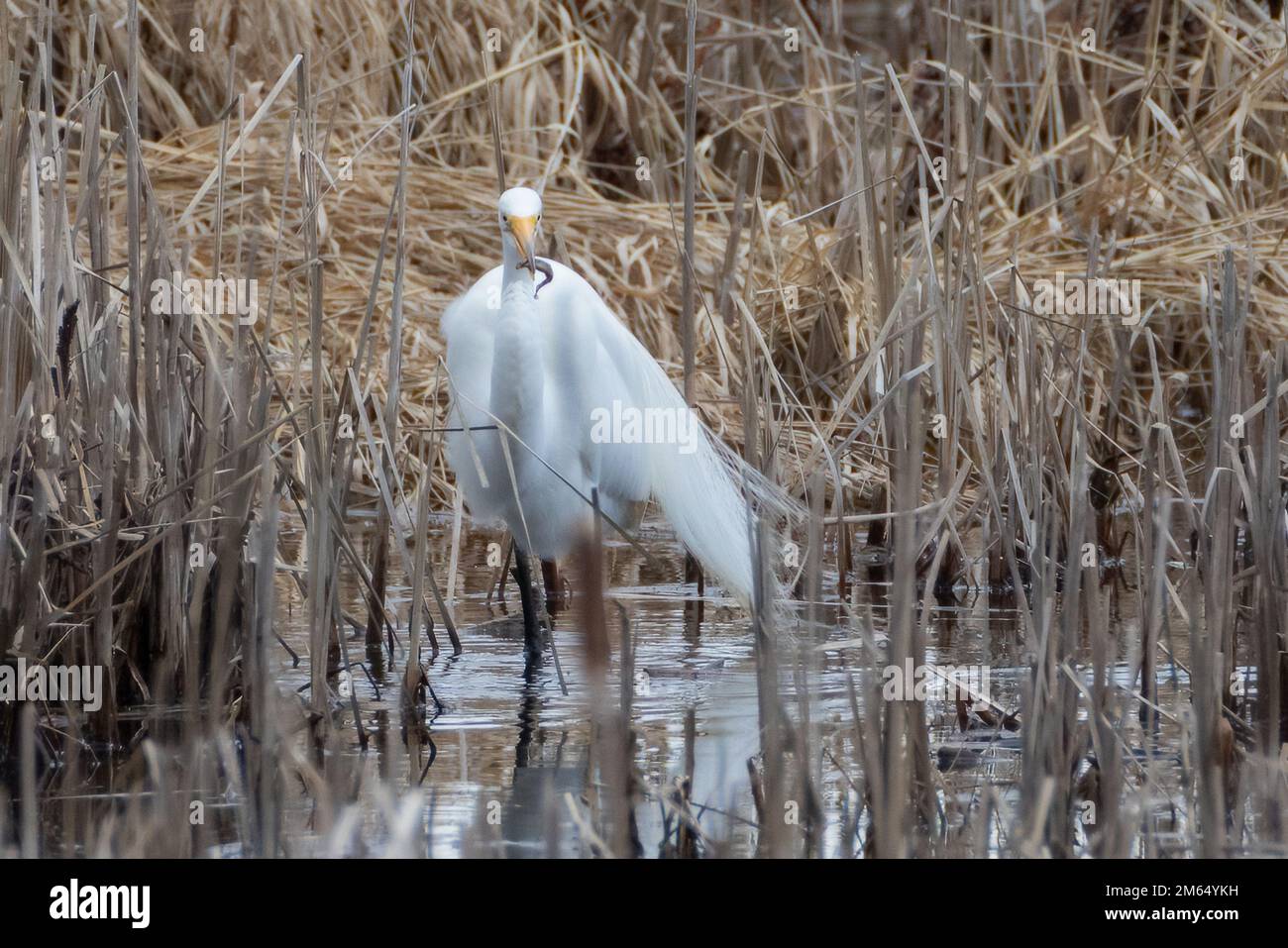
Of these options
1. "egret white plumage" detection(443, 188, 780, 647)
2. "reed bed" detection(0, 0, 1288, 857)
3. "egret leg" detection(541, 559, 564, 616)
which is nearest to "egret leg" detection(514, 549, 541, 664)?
"egret white plumage" detection(443, 188, 780, 647)

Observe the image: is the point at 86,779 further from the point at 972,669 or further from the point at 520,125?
the point at 520,125

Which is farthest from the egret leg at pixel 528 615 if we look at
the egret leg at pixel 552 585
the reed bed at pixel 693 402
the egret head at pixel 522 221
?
the egret head at pixel 522 221

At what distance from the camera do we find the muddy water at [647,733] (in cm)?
241

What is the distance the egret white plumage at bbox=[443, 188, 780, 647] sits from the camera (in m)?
3.90

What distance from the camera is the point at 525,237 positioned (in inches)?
142

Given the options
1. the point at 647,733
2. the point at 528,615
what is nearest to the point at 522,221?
the point at 528,615

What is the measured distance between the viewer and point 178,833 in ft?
6.82

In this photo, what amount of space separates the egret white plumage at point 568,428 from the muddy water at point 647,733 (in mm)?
259

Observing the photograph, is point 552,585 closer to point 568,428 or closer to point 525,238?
point 568,428

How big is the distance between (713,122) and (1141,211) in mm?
1933

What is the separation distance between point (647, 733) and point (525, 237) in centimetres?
117

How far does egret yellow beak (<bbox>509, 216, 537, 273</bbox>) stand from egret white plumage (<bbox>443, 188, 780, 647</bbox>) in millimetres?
138

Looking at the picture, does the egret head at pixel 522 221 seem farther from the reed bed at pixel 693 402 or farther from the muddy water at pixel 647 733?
the muddy water at pixel 647 733

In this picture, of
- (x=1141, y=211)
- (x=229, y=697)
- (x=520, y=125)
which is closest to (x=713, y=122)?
(x=520, y=125)
